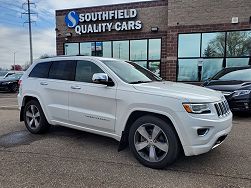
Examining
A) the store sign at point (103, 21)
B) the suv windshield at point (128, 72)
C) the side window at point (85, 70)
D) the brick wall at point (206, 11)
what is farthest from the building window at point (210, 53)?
the side window at point (85, 70)

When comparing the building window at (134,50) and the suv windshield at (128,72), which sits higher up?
the building window at (134,50)

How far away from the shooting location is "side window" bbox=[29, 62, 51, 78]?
529 cm

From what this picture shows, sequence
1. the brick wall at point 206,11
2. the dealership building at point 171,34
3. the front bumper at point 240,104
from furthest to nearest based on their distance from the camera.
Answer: the dealership building at point 171,34 → the brick wall at point 206,11 → the front bumper at point 240,104

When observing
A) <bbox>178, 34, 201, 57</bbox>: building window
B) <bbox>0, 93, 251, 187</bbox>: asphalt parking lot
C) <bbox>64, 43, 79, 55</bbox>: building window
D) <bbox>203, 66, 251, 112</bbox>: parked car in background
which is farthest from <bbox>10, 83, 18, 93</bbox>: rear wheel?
<bbox>203, 66, 251, 112</bbox>: parked car in background

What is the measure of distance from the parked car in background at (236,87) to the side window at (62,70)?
4698mm

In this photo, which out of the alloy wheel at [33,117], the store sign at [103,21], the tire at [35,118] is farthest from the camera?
the store sign at [103,21]

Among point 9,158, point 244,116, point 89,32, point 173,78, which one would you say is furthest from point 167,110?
point 89,32

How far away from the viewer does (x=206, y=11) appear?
14727 millimetres

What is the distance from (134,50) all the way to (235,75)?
10.1 meters

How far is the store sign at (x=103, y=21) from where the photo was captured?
1667cm

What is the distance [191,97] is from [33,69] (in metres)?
3.89

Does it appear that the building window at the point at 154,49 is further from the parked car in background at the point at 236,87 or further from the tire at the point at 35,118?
the tire at the point at 35,118

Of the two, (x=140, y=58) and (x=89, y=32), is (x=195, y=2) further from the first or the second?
(x=89, y=32)

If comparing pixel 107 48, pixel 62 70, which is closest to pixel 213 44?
pixel 107 48
